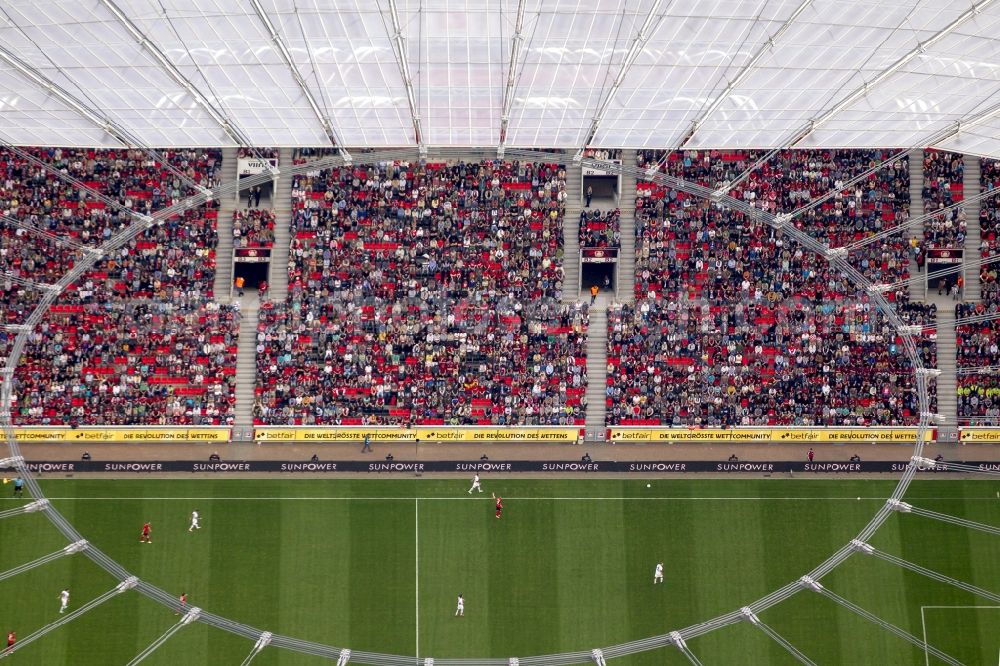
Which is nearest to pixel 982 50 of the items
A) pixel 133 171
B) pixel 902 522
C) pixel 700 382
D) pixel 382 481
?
pixel 700 382

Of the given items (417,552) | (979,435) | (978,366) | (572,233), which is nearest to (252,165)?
(572,233)

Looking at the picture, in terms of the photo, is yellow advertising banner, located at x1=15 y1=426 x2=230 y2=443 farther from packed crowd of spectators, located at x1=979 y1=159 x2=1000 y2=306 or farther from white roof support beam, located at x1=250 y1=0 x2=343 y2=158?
packed crowd of spectators, located at x1=979 y1=159 x2=1000 y2=306

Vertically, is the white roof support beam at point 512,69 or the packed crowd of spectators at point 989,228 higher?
the white roof support beam at point 512,69

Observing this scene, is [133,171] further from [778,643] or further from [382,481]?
[778,643]

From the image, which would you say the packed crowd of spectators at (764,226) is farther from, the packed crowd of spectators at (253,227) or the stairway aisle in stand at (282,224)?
the packed crowd of spectators at (253,227)

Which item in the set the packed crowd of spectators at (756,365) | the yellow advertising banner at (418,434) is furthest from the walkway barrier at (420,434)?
the packed crowd of spectators at (756,365)

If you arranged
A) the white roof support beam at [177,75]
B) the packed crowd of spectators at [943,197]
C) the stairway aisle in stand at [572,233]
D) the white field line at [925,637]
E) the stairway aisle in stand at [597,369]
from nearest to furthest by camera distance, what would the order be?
1. the white roof support beam at [177,75]
2. the white field line at [925,637]
3. the stairway aisle in stand at [597,369]
4. the stairway aisle in stand at [572,233]
5. the packed crowd of spectators at [943,197]

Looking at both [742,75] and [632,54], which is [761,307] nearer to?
[742,75]
